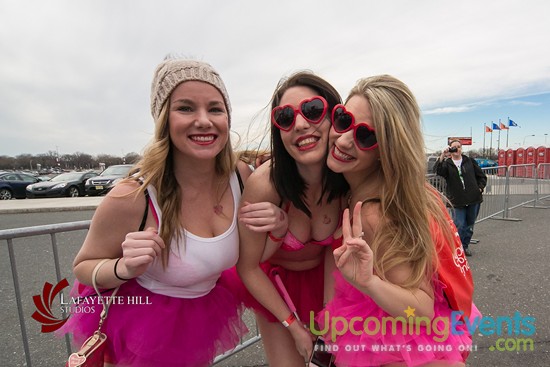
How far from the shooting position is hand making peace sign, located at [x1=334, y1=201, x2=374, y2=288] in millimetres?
1273

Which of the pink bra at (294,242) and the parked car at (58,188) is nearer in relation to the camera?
the pink bra at (294,242)

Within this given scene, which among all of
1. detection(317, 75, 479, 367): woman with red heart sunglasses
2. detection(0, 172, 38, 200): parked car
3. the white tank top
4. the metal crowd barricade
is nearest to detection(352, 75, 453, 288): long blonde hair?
detection(317, 75, 479, 367): woman with red heart sunglasses

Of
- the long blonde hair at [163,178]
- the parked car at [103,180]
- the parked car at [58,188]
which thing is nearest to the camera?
the long blonde hair at [163,178]

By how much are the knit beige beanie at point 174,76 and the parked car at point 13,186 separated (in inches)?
718

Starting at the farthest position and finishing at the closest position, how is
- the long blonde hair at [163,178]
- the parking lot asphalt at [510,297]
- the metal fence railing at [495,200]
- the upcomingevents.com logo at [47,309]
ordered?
the parking lot asphalt at [510,297]
the metal fence railing at [495,200]
the upcomingevents.com logo at [47,309]
the long blonde hair at [163,178]

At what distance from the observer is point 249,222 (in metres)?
1.57

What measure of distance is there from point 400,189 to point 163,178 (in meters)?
1.15

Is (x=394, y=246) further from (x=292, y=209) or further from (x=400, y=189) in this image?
(x=292, y=209)

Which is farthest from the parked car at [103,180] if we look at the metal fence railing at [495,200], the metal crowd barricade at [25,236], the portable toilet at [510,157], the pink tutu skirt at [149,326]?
the portable toilet at [510,157]

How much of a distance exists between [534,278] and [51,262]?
6.93 meters

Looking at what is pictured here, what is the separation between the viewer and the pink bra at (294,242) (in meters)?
1.71

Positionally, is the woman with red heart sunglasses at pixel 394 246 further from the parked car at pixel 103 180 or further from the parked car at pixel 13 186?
the parked car at pixel 13 186

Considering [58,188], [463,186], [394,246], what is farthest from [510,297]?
[58,188]

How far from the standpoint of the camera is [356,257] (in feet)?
4.32
